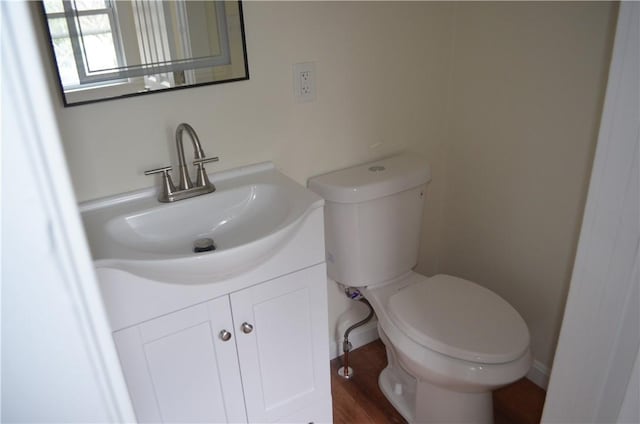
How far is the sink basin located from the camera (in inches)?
44.0

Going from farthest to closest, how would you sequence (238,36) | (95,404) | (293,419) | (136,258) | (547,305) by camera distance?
(547,305) → (293,419) → (238,36) → (136,258) → (95,404)

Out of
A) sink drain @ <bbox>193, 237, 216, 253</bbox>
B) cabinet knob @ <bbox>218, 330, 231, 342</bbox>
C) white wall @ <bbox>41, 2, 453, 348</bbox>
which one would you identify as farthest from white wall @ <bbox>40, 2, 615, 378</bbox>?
cabinet knob @ <bbox>218, 330, 231, 342</bbox>

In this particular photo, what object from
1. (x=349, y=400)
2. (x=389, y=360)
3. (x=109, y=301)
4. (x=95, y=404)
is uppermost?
(x=95, y=404)

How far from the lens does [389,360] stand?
186 centimetres

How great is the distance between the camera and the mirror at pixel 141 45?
121 centimetres

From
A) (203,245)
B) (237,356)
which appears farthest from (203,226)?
(237,356)

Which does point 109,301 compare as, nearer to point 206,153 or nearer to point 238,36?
point 206,153

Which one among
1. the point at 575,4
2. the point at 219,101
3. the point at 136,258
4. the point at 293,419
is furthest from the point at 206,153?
the point at 575,4

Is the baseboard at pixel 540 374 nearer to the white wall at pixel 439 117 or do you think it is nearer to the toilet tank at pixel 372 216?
the white wall at pixel 439 117

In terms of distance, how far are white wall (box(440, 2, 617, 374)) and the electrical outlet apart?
0.61m

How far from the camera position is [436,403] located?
1603 mm

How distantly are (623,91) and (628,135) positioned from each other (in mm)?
55

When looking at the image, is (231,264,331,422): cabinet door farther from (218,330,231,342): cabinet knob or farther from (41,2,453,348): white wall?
(41,2,453,348): white wall

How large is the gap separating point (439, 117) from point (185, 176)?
1.04m
